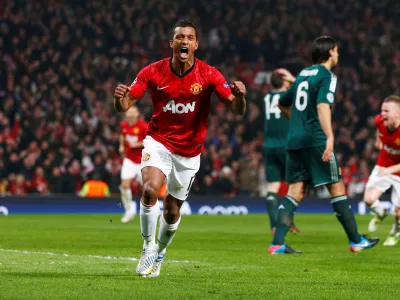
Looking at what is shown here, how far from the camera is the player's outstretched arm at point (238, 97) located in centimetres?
810

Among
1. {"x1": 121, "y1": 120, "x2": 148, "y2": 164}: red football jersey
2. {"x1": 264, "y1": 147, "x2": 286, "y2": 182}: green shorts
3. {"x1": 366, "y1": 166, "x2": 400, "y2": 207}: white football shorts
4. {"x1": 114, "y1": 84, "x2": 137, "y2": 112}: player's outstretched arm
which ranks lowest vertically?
{"x1": 121, "y1": 120, "x2": 148, "y2": 164}: red football jersey

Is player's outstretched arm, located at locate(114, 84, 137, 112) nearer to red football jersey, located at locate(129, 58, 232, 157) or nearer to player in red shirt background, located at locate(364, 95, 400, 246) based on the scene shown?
red football jersey, located at locate(129, 58, 232, 157)

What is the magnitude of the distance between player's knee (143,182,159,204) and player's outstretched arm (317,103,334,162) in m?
3.09

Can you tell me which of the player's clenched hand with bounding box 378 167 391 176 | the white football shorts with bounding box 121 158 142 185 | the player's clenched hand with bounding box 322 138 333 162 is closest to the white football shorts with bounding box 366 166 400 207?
the player's clenched hand with bounding box 378 167 391 176

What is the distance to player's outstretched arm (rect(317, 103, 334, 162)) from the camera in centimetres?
1080

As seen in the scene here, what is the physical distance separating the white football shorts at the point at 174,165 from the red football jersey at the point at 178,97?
55 mm

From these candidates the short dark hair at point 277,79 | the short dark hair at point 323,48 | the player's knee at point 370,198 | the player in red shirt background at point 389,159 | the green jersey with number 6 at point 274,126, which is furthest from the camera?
the green jersey with number 6 at point 274,126

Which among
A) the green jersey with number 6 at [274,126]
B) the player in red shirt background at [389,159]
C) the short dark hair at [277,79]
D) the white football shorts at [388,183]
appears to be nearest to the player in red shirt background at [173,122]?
the player in red shirt background at [389,159]

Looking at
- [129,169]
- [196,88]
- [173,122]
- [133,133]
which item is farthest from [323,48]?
[129,169]

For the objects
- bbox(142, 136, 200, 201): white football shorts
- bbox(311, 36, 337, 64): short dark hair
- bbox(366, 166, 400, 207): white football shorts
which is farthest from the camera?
bbox(366, 166, 400, 207): white football shorts

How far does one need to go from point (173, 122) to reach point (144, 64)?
73.5 feet

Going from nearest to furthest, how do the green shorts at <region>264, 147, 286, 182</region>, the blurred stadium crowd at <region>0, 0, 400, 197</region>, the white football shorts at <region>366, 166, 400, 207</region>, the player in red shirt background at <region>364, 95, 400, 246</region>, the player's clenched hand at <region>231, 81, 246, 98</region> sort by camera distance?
the player's clenched hand at <region>231, 81, 246, 98</region> → the player in red shirt background at <region>364, 95, 400, 246</region> → the white football shorts at <region>366, 166, 400, 207</region> → the green shorts at <region>264, 147, 286, 182</region> → the blurred stadium crowd at <region>0, 0, 400, 197</region>

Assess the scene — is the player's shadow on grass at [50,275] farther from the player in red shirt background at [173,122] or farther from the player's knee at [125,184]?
the player's knee at [125,184]

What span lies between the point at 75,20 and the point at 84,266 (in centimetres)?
2262
